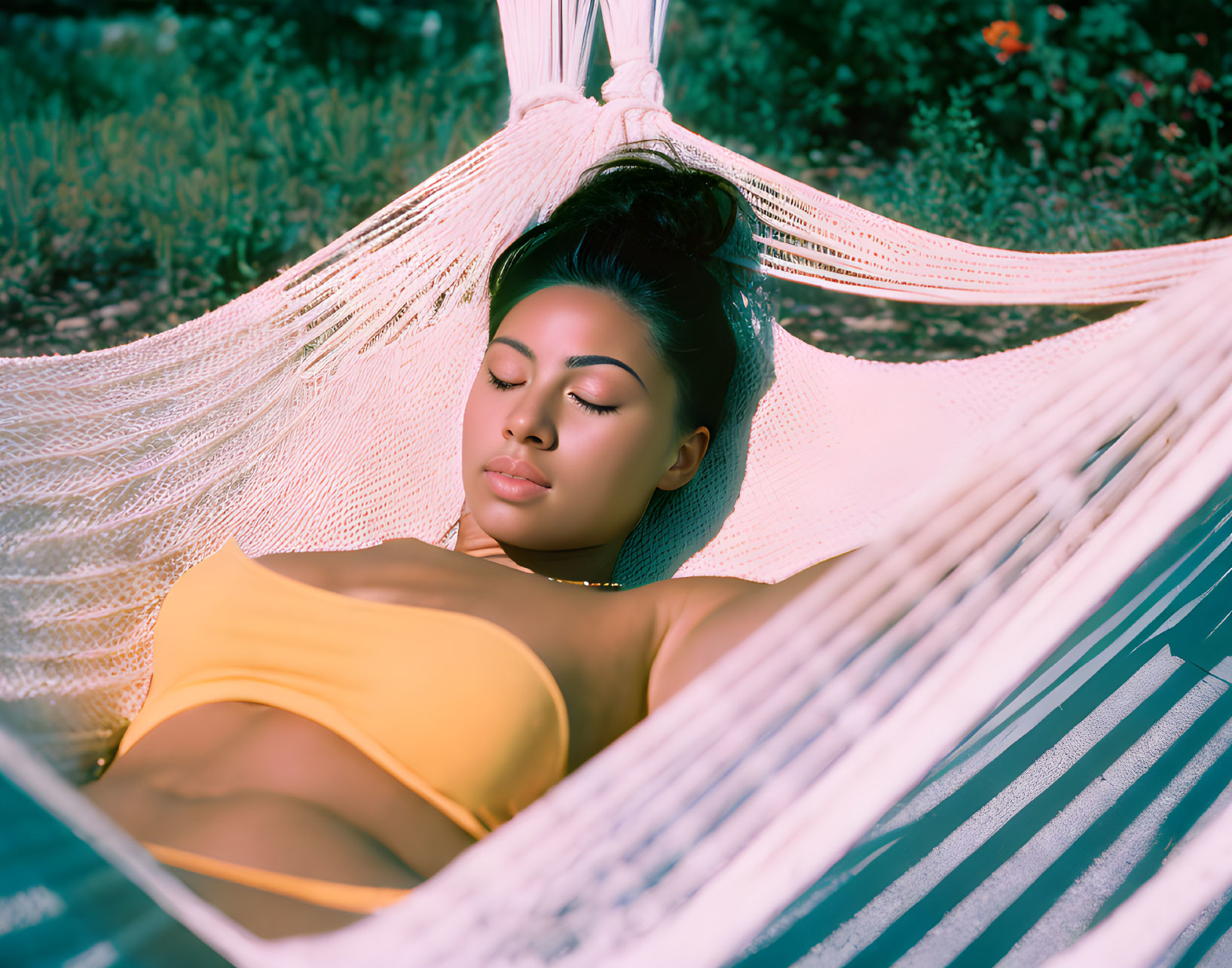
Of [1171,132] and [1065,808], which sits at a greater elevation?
[1171,132]

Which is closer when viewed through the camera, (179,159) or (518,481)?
(518,481)

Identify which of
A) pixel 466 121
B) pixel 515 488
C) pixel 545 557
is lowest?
pixel 466 121

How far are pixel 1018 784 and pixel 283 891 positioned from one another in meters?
0.64

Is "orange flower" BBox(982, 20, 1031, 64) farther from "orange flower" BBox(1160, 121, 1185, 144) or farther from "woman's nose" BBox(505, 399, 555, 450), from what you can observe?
"woman's nose" BBox(505, 399, 555, 450)

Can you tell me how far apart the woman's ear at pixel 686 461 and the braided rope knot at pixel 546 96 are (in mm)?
546

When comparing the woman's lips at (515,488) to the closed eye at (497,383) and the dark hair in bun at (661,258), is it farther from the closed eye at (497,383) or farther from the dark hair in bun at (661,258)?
the dark hair in bun at (661,258)

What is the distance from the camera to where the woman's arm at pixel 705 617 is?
0.98 metres

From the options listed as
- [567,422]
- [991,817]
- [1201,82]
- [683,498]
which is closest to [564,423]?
[567,422]

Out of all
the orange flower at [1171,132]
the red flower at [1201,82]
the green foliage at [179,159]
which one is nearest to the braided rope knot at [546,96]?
the green foliage at [179,159]

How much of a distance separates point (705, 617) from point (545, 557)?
249 mm

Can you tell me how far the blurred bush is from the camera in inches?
158

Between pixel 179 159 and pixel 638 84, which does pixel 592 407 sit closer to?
pixel 638 84

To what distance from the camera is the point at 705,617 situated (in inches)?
41.3

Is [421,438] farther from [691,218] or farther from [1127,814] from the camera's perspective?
[1127,814]
